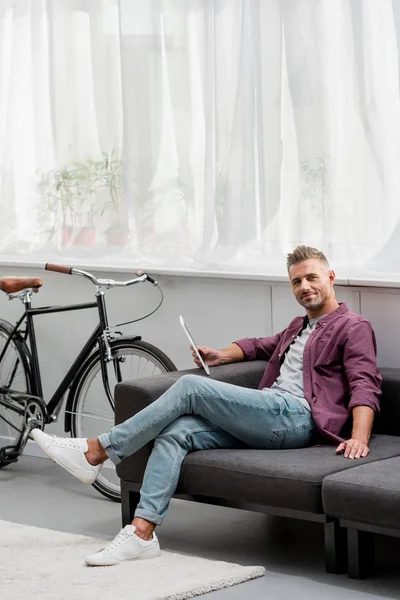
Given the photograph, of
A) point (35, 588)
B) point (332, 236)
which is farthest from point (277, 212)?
point (35, 588)

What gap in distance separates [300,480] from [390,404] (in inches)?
27.4

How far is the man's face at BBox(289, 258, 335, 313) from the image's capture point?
158 inches

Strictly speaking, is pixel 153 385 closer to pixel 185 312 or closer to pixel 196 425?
pixel 196 425

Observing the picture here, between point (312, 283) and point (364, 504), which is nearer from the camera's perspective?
point (364, 504)

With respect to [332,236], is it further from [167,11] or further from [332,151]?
[167,11]

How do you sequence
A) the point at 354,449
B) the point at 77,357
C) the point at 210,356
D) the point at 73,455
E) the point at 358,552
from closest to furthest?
the point at 358,552
the point at 354,449
the point at 73,455
the point at 210,356
the point at 77,357

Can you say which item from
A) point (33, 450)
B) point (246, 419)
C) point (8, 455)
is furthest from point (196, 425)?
point (33, 450)

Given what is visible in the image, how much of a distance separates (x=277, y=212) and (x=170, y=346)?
0.82m

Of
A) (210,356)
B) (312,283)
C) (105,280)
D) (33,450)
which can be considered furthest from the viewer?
(33,450)

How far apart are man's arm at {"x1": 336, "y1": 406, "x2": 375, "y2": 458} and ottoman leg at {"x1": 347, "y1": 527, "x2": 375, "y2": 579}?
268 mm

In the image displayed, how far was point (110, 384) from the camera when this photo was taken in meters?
5.09

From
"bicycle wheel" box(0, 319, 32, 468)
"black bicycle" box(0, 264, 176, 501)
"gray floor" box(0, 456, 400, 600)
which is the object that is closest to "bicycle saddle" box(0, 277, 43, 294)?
"black bicycle" box(0, 264, 176, 501)

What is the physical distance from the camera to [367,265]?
435 cm

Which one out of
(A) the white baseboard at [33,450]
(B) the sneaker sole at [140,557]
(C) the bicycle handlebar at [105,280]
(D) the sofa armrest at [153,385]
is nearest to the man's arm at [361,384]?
(D) the sofa armrest at [153,385]
